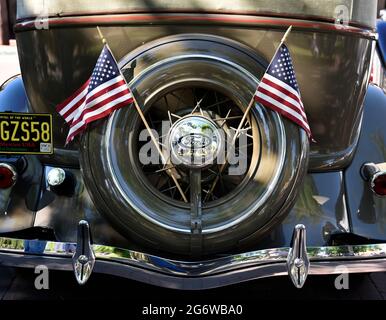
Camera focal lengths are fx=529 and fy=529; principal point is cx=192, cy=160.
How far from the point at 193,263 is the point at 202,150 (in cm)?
55

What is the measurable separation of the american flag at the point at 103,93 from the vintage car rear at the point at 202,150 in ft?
0.15

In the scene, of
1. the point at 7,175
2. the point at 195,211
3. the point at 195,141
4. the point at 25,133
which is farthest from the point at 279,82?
the point at 7,175

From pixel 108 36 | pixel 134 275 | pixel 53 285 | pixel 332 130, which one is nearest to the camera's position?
pixel 134 275

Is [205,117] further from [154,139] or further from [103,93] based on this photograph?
[103,93]

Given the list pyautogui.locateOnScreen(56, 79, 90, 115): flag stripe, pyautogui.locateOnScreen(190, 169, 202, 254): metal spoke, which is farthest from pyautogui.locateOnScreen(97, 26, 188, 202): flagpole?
pyautogui.locateOnScreen(56, 79, 90, 115): flag stripe

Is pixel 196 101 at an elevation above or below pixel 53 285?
above

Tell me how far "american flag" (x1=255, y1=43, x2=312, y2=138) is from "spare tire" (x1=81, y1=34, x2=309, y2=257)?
0.04m

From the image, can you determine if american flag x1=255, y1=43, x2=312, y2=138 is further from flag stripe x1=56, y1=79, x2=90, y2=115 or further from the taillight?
flag stripe x1=56, y1=79, x2=90, y2=115

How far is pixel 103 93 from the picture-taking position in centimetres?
259
